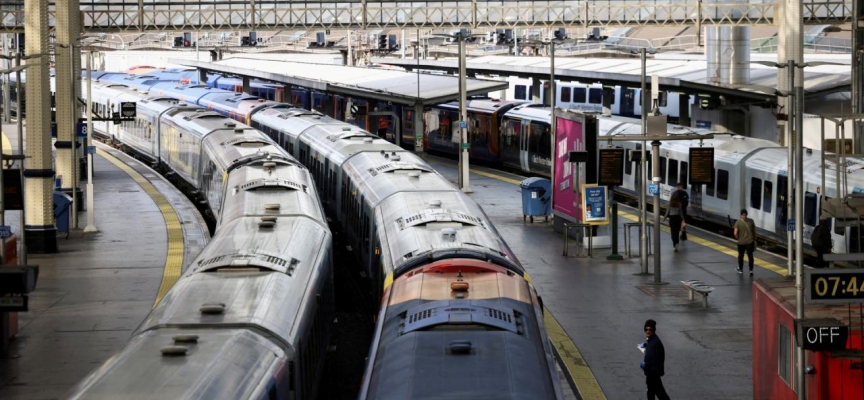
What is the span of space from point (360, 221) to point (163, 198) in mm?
17363

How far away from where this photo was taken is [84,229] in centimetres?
3362

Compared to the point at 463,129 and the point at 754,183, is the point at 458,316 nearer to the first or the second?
the point at 754,183

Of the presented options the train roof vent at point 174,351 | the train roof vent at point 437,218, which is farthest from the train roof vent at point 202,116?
the train roof vent at point 174,351

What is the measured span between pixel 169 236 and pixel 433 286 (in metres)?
19.5

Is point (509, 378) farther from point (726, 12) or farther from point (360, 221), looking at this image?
point (726, 12)

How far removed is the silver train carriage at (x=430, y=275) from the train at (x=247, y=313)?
0.91 meters

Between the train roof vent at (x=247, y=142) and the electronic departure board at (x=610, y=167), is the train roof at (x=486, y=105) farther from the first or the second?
the electronic departure board at (x=610, y=167)

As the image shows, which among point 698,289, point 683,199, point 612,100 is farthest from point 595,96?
point 698,289

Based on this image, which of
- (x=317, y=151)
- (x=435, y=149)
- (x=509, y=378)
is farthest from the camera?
(x=435, y=149)

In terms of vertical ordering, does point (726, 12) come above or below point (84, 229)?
above

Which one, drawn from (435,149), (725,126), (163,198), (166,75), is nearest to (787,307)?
(163,198)

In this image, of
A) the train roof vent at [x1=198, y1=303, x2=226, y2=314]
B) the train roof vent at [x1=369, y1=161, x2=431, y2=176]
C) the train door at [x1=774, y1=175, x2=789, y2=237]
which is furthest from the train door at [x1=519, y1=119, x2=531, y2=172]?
the train roof vent at [x1=198, y1=303, x2=226, y2=314]

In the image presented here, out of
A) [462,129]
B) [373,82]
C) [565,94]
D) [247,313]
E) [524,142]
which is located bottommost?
[524,142]

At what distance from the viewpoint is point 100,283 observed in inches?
1047
